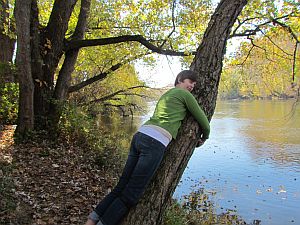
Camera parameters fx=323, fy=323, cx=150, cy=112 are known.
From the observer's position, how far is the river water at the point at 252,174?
9258 millimetres

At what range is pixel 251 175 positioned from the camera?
1250cm

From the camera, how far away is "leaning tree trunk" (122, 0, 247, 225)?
325 centimetres

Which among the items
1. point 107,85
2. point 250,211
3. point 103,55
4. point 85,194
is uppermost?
point 103,55

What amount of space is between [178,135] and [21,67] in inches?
202

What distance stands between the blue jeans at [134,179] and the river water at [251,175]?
14.7ft

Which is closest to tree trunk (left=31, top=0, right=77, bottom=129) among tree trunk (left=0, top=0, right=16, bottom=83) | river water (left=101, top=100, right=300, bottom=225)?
tree trunk (left=0, top=0, right=16, bottom=83)

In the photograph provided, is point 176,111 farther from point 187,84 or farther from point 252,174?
point 252,174

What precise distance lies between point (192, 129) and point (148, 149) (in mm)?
527

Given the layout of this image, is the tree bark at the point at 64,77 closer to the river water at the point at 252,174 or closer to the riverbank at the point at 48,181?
the riverbank at the point at 48,181

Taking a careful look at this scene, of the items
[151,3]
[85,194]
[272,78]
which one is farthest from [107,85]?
[85,194]

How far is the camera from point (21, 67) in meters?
7.18

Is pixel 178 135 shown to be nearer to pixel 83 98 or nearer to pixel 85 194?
pixel 85 194

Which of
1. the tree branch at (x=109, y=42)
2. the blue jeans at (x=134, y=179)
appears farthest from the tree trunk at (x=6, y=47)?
the blue jeans at (x=134, y=179)

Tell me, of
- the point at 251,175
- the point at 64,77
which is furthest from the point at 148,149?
the point at 251,175
